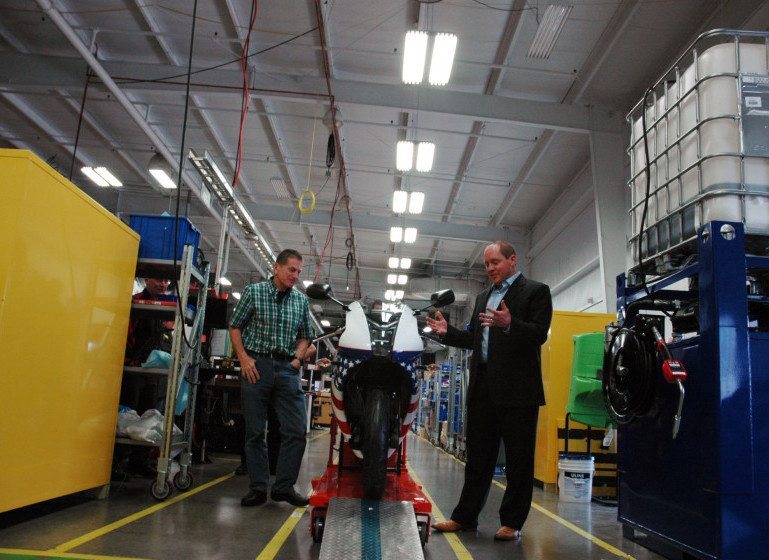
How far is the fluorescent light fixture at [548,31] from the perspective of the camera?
22.5 feet

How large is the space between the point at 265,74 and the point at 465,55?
113 inches

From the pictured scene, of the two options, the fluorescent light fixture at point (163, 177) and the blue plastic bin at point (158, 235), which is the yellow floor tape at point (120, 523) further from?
the fluorescent light fixture at point (163, 177)

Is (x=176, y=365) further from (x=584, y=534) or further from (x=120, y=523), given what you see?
(x=584, y=534)

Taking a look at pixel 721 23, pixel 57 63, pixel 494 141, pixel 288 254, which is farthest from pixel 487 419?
pixel 57 63

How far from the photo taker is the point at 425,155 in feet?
31.6

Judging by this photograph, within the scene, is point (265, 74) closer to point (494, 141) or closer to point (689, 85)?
point (494, 141)

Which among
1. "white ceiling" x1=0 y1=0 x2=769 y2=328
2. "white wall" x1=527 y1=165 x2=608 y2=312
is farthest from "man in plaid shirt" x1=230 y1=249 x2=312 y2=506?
"white wall" x1=527 y1=165 x2=608 y2=312

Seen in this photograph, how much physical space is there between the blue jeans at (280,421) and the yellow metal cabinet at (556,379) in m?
3.02

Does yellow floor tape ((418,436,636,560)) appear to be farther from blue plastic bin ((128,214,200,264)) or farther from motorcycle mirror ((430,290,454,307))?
blue plastic bin ((128,214,200,264))

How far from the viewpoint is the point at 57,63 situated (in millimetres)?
8609

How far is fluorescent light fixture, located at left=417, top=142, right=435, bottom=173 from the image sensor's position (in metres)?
9.38

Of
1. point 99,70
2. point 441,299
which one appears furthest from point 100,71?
point 441,299

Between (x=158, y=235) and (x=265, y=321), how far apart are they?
1.19 metres

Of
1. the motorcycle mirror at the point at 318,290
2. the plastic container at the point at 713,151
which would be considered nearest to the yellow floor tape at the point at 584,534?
the plastic container at the point at 713,151
